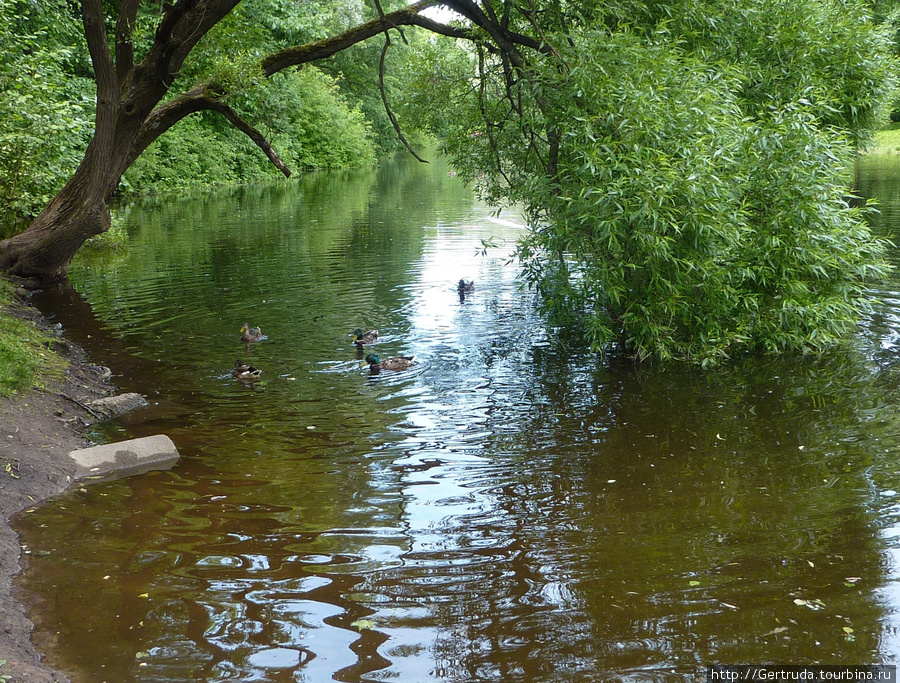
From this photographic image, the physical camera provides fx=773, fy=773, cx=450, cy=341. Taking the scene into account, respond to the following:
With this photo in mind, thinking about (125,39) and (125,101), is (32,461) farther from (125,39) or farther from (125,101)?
(125,39)

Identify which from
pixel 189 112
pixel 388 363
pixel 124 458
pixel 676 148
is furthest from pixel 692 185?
pixel 189 112

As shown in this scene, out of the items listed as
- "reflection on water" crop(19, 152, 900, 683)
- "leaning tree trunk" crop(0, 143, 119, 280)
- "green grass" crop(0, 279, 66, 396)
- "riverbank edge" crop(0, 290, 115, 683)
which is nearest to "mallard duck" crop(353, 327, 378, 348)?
"reflection on water" crop(19, 152, 900, 683)

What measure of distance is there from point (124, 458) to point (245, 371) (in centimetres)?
317

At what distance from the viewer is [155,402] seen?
31.8 ft

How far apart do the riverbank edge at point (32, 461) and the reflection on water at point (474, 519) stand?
0.18 metres

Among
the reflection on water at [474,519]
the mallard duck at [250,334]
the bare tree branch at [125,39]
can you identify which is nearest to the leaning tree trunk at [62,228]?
the bare tree branch at [125,39]

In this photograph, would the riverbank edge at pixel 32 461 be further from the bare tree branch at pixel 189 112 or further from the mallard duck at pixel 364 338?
the bare tree branch at pixel 189 112

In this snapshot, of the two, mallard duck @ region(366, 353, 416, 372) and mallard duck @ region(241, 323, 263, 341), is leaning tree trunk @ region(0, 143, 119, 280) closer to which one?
mallard duck @ region(241, 323, 263, 341)

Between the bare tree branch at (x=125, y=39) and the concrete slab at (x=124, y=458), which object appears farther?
the bare tree branch at (x=125, y=39)

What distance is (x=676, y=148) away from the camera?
947 cm

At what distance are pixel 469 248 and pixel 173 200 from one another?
65.8 feet

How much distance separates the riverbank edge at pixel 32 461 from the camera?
4441mm

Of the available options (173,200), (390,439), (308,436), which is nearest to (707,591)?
(390,439)

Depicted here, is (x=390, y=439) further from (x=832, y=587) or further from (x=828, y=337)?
(x=828, y=337)
